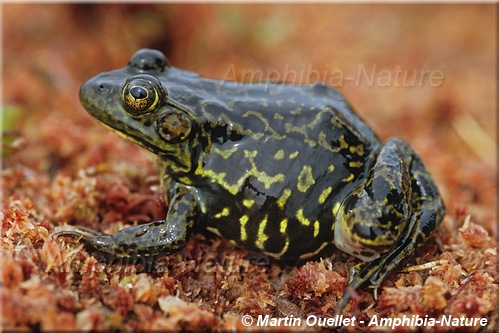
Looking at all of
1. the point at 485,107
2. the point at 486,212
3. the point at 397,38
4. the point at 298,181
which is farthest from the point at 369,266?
the point at 397,38

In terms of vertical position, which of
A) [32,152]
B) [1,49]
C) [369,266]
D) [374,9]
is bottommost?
[369,266]

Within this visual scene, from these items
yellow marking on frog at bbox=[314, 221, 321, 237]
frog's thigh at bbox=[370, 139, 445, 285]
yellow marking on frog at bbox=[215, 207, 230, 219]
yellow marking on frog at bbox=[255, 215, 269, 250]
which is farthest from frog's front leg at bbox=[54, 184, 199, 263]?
frog's thigh at bbox=[370, 139, 445, 285]

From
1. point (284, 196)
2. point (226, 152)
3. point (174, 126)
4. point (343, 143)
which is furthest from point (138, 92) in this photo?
point (343, 143)

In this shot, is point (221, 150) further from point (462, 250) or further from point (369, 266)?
point (462, 250)

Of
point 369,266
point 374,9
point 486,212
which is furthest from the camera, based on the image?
point 374,9

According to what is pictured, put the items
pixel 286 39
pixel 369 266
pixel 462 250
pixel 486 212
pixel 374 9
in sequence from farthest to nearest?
1. pixel 374 9
2. pixel 286 39
3. pixel 486 212
4. pixel 462 250
5. pixel 369 266

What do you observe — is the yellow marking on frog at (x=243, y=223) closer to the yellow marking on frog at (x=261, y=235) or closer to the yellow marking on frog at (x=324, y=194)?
the yellow marking on frog at (x=261, y=235)
